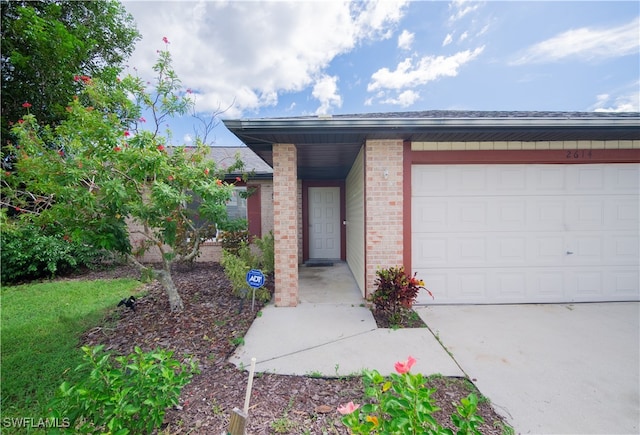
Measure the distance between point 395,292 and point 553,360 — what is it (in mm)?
1784

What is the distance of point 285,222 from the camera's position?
427 centimetres

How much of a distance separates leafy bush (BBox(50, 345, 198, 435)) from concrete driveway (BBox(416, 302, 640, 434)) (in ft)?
8.54

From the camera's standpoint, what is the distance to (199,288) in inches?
210

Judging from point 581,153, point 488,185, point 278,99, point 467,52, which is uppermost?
point 278,99

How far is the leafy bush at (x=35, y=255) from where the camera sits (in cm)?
609

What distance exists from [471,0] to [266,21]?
14.2 feet

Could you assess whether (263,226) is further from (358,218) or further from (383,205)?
(383,205)

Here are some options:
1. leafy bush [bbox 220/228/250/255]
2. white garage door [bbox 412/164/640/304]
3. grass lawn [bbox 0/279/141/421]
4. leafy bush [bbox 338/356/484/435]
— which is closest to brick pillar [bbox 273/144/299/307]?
white garage door [bbox 412/164/640/304]

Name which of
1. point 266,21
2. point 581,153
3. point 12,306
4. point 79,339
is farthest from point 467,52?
point 12,306

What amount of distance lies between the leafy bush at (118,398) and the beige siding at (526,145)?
14.2 ft

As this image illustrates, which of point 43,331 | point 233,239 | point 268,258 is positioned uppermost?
point 233,239

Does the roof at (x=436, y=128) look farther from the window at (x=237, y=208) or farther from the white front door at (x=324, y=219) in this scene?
the window at (x=237, y=208)

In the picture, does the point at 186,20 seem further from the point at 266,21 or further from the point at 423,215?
the point at 423,215

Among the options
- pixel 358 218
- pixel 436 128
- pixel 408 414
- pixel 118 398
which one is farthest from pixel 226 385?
pixel 436 128
